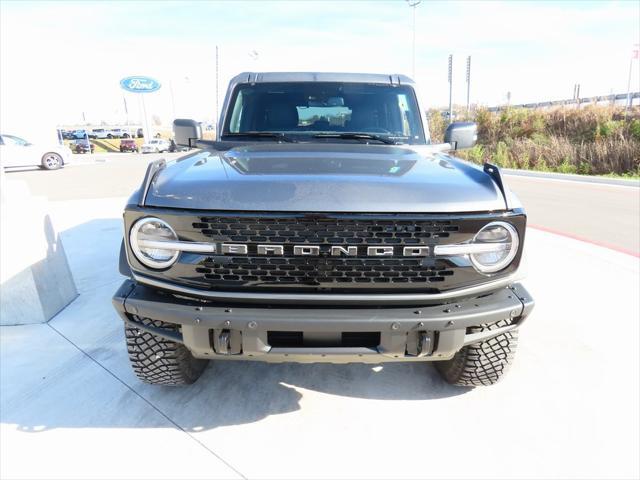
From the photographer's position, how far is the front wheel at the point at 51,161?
54.4 feet

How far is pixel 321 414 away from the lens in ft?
7.61

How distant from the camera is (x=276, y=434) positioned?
2.18 m

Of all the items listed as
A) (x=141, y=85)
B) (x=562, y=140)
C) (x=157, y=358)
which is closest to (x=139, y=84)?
(x=141, y=85)

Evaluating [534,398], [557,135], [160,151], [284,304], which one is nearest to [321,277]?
[284,304]

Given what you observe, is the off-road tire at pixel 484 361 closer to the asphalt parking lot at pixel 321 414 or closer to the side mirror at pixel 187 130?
the asphalt parking lot at pixel 321 414

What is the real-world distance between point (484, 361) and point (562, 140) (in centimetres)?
1741

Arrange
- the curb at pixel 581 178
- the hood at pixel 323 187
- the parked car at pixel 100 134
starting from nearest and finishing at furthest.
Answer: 1. the hood at pixel 323 187
2. the curb at pixel 581 178
3. the parked car at pixel 100 134

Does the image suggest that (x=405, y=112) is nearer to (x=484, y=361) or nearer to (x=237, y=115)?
(x=237, y=115)

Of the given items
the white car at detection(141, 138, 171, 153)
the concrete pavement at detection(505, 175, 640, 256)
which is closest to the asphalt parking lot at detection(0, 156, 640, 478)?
the concrete pavement at detection(505, 175, 640, 256)

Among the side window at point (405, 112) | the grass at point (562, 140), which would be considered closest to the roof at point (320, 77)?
the side window at point (405, 112)

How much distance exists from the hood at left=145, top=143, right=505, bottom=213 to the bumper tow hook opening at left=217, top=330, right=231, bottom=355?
22.0 inches

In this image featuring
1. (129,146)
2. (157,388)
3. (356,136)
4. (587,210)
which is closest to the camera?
(157,388)

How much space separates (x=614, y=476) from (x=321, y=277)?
65.7 inches

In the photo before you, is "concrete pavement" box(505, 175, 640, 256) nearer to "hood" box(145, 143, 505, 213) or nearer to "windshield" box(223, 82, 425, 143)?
"windshield" box(223, 82, 425, 143)
